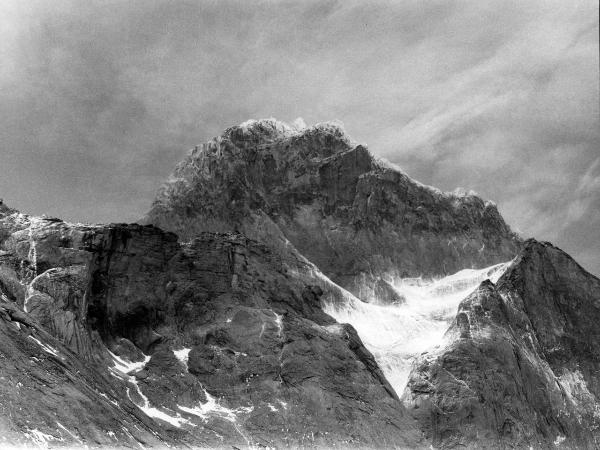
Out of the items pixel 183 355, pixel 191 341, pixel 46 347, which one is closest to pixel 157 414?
pixel 183 355

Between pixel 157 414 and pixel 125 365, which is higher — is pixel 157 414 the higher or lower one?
the lower one

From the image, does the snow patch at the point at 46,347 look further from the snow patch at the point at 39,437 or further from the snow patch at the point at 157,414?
the snow patch at the point at 157,414

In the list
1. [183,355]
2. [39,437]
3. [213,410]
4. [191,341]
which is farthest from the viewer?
[191,341]

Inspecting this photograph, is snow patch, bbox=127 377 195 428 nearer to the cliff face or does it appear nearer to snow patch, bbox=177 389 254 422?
the cliff face

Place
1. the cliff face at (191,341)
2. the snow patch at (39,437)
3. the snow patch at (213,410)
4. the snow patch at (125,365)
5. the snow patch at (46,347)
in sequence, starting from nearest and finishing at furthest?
1. the snow patch at (39,437)
2. the snow patch at (46,347)
3. the cliff face at (191,341)
4. the snow patch at (213,410)
5. the snow patch at (125,365)

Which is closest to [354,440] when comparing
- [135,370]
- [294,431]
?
[294,431]

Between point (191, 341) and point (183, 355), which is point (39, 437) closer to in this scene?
point (183, 355)

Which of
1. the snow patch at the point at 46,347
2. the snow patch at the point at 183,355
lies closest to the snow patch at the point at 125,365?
the snow patch at the point at 183,355

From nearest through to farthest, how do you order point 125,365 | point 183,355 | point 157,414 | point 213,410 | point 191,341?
point 157,414 < point 213,410 < point 125,365 < point 183,355 < point 191,341

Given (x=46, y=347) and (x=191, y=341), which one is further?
(x=191, y=341)

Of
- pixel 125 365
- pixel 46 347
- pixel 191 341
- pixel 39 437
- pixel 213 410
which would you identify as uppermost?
pixel 191 341
